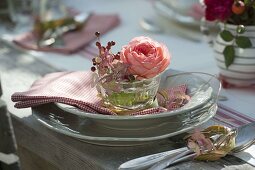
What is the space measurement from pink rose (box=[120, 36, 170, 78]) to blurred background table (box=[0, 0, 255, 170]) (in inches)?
4.2

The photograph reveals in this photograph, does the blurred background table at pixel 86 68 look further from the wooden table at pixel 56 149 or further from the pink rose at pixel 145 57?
the pink rose at pixel 145 57

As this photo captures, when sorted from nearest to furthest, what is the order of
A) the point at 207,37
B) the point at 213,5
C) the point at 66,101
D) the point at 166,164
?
the point at 166,164 < the point at 66,101 < the point at 213,5 < the point at 207,37

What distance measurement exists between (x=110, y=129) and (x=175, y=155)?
11 centimetres

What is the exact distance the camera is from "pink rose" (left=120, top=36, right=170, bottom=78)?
0.79 m

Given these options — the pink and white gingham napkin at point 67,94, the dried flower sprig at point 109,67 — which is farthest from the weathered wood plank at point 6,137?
the dried flower sprig at point 109,67

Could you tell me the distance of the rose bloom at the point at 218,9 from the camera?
3.16 ft

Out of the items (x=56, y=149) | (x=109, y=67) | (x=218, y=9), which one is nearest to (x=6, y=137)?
(x=56, y=149)

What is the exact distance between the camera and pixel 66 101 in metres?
0.84

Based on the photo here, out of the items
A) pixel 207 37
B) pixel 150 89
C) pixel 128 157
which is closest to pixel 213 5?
pixel 207 37

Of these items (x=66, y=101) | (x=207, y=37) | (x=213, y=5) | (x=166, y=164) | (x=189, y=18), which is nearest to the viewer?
(x=166, y=164)

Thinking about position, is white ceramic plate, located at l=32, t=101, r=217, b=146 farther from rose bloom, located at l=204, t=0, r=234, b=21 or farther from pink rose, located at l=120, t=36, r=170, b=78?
rose bloom, located at l=204, t=0, r=234, b=21

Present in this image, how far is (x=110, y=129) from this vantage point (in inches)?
32.0

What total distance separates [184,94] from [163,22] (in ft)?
1.74

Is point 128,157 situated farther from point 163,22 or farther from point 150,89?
point 163,22
